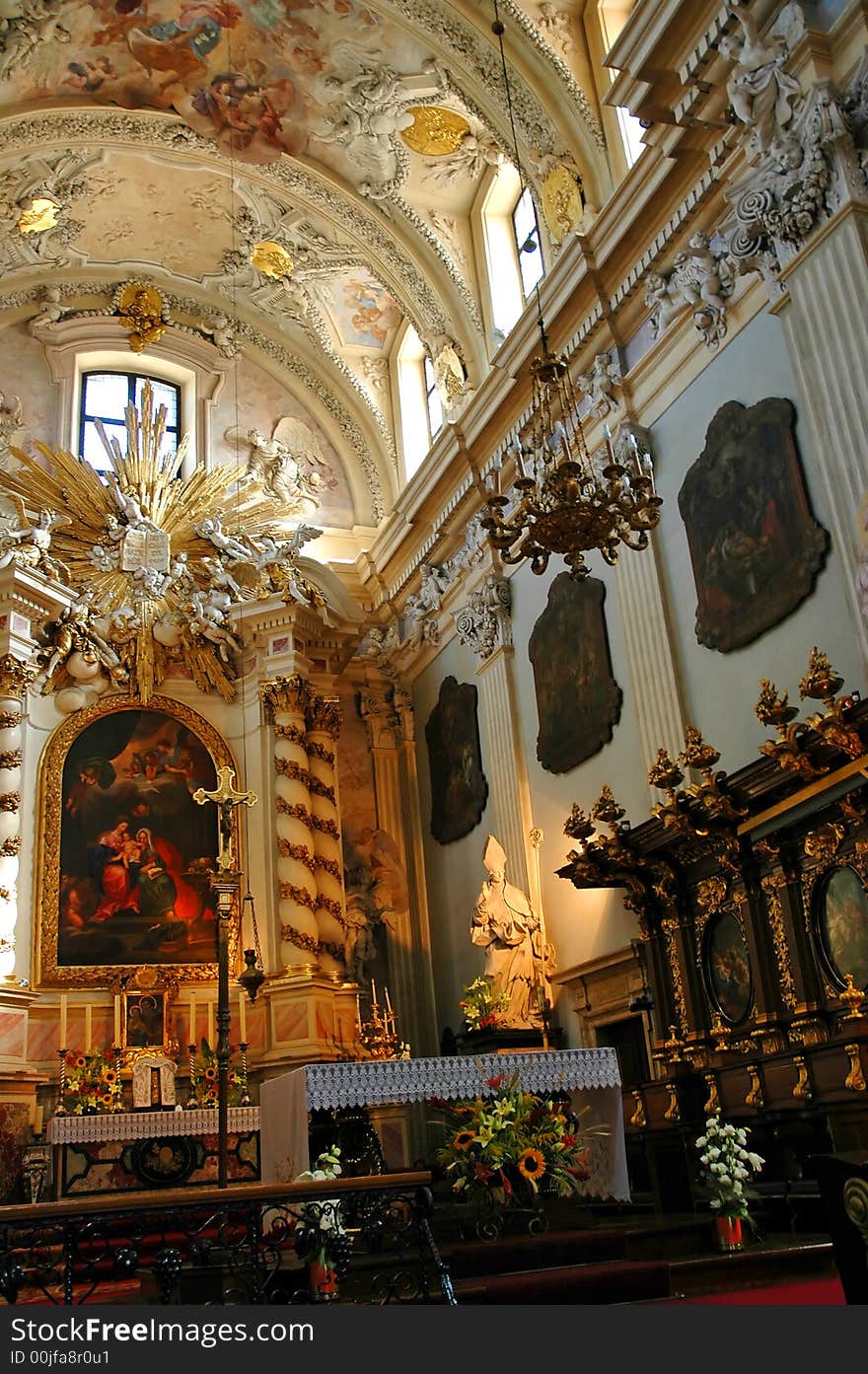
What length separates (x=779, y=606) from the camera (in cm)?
810

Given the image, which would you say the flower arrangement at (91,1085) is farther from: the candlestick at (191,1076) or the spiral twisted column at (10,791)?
the spiral twisted column at (10,791)

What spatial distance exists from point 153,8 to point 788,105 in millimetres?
7234

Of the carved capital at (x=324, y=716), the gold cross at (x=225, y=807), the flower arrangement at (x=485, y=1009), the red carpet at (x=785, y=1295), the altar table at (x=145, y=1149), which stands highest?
the carved capital at (x=324, y=716)

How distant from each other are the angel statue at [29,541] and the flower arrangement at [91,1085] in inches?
196

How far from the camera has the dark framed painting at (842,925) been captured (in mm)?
7039

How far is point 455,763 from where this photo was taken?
1359 centimetres

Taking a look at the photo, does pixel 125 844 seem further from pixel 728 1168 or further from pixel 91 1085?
pixel 728 1168

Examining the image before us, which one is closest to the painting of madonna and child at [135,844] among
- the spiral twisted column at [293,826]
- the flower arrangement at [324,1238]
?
the spiral twisted column at [293,826]

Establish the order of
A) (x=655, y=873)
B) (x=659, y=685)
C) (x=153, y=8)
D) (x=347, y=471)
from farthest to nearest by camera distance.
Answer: (x=347, y=471)
(x=153, y=8)
(x=659, y=685)
(x=655, y=873)

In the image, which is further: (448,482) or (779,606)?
(448,482)

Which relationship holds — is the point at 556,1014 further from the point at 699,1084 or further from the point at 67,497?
the point at 67,497

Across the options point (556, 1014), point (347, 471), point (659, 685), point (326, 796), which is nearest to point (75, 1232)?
point (659, 685)

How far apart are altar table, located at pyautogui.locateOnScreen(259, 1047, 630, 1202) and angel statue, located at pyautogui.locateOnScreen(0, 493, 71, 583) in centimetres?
722

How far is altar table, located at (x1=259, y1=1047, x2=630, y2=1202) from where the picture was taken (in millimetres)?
7195
